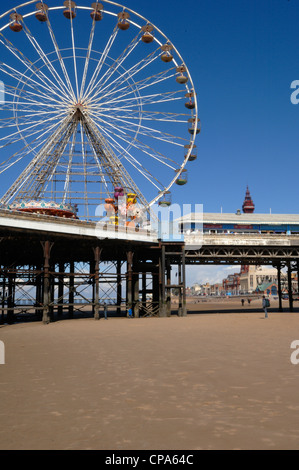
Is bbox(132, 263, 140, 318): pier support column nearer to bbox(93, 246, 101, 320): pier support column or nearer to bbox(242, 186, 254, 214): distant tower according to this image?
bbox(93, 246, 101, 320): pier support column

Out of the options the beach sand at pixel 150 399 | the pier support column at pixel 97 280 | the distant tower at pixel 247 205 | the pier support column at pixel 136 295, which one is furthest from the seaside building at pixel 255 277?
the beach sand at pixel 150 399

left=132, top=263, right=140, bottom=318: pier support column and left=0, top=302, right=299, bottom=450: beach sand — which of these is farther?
left=132, top=263, right=140, bottom=318: pier support column

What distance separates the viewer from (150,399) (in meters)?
7.73

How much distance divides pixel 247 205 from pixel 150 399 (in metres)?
169

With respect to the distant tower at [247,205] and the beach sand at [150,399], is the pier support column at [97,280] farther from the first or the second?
the distant tower at [247,205]

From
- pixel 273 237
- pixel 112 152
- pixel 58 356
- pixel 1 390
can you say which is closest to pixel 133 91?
pixel 112 152

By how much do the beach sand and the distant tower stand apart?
159m

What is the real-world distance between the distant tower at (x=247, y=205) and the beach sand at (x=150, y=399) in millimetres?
158631

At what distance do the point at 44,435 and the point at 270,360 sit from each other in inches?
318

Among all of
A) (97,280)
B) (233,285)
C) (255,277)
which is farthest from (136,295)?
(233,285)

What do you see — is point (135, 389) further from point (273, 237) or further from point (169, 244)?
point (273, 237)

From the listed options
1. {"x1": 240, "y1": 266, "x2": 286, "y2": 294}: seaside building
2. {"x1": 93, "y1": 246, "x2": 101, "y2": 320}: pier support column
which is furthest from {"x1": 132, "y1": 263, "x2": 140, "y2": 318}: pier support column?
{"x1": 240, "y1": 266, "x2": 286, "y2": 294}: seaside building

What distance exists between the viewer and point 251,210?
167500 mm

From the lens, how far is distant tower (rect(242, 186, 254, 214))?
16700 centimetres
